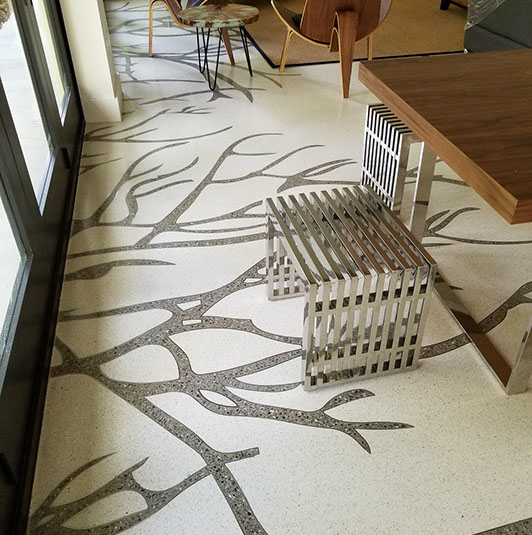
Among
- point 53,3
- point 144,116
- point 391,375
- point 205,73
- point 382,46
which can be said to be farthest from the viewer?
point 382,46

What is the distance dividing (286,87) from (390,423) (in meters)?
2.73

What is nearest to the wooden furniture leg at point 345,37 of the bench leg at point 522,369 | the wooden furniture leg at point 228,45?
the wooden furniture leg at point 228,45

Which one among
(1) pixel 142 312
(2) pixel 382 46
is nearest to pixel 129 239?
(1) pixel 142 312

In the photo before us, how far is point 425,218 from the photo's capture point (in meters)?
2.01

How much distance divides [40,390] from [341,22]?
2.83 meters

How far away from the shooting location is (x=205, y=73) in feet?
13.0

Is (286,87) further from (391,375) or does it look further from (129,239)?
(391,375)

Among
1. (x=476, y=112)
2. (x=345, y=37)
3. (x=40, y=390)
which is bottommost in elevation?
(x=40, y=390)

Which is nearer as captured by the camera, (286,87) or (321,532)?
(321,532)

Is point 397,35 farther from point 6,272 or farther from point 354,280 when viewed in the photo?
point 6,272

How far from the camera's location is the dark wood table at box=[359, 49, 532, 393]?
1.20m

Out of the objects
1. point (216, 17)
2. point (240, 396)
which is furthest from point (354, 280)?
point (216, 17)

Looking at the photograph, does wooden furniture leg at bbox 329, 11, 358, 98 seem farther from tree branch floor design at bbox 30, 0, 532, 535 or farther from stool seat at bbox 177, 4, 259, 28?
tree branch floor design at bbox 30, 0, 532, 535

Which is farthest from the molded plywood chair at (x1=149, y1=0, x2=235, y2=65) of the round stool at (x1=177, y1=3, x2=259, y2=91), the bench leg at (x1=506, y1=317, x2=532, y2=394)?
the bench leg at (x1=506, y1=317, x2=532, y2=394)
